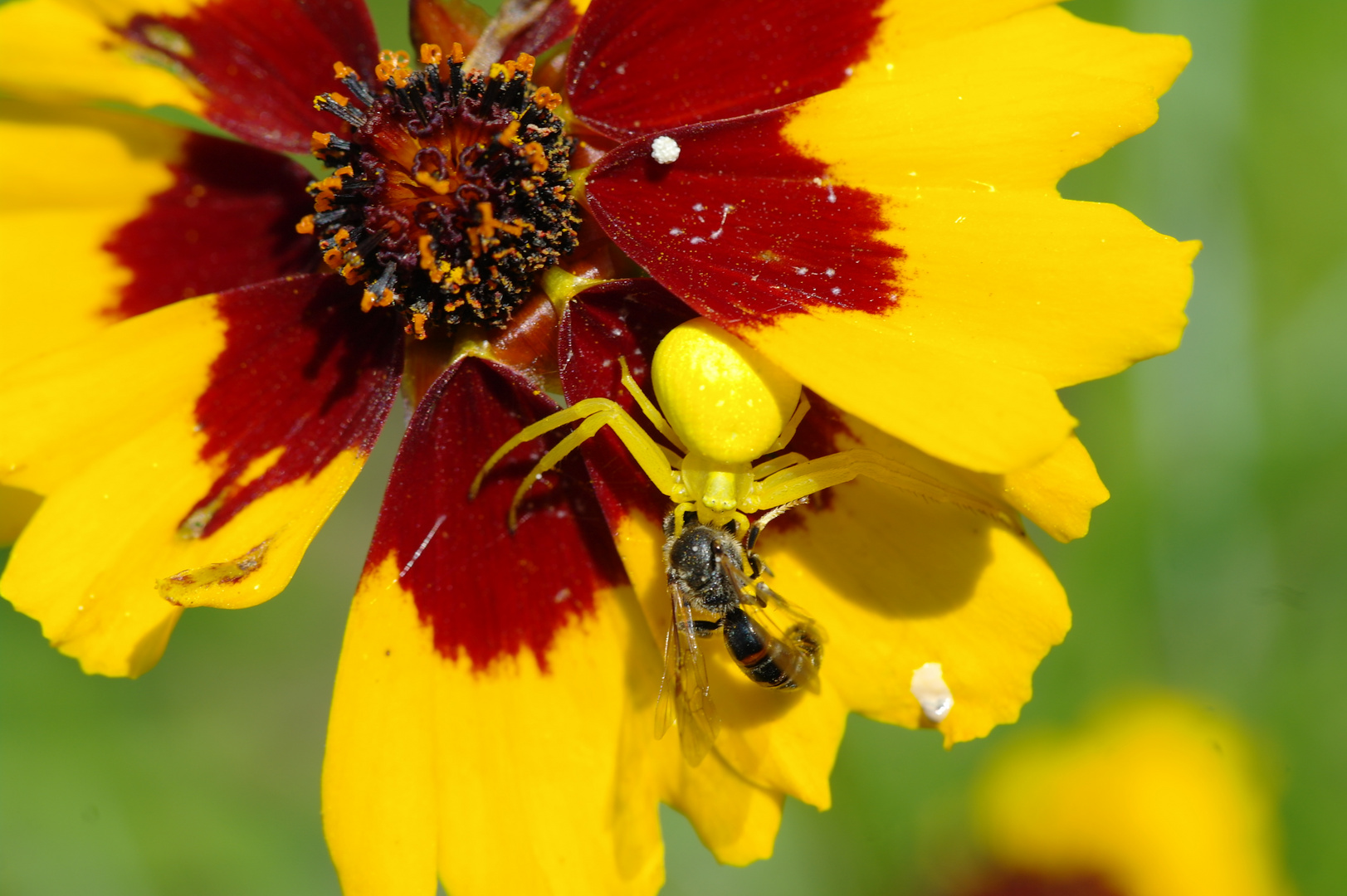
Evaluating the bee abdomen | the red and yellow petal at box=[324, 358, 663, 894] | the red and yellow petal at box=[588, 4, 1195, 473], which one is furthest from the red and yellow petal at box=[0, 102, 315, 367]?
the bee abdomen

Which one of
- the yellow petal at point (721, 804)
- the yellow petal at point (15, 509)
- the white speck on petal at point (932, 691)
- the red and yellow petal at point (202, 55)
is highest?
the red and yellow petal at point (202, 55)

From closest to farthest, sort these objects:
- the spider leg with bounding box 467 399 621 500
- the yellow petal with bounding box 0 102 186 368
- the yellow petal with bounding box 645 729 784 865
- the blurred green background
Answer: the spider leg with bounding box 467 399 621 500 → the yellow petal with bounding box 0 102 186 368 → the yellow petal with bounding box 645 729 784 865 → the blurred green background

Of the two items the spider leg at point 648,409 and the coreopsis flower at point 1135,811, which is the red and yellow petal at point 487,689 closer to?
the spider leg at point 648,409

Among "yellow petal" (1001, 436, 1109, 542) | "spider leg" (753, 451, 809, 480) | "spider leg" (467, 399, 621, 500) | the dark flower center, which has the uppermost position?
the dark flower center

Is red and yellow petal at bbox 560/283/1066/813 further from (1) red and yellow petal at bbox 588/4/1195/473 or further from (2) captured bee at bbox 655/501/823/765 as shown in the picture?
(1) red and yellow petal at bbox 588/4/1195/473

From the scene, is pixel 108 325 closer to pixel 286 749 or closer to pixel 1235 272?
pixel 286 749

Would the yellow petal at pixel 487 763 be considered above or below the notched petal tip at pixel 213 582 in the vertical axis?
below

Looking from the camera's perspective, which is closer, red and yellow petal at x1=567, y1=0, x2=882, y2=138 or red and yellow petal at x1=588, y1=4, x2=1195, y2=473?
red and yellow petal at x1=588, y1=4, x2=1195, y2=473

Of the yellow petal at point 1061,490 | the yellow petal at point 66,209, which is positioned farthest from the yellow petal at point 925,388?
the yellow petal at point 66,209

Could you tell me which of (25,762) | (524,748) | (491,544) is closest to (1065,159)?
(491,544)
